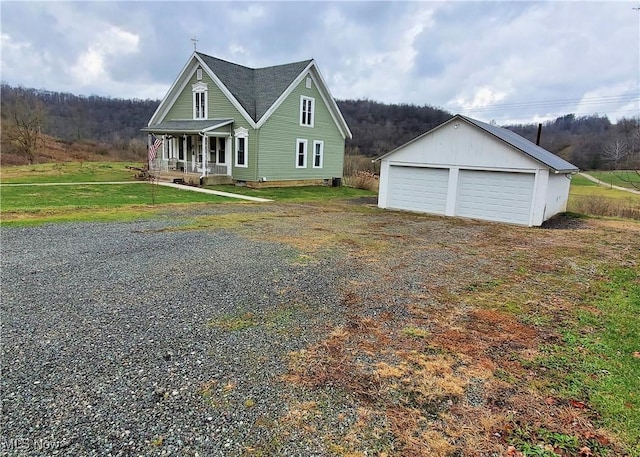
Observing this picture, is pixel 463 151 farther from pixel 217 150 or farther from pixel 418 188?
pixel 217 150

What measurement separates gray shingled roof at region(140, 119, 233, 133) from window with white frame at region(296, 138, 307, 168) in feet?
14.6

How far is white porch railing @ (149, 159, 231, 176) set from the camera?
22047mm

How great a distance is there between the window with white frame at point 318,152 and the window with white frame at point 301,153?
0.87 m

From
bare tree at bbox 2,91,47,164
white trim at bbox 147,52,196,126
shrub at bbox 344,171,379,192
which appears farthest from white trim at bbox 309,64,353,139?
bare tree at bbox 2,91,47,164

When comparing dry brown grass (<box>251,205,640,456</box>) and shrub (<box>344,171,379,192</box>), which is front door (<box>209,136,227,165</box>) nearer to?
shrub (<box>344,171,379,192</box>)

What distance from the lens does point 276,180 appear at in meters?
22.4

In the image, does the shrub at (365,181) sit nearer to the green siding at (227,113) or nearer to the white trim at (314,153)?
the white trim at (314,153)

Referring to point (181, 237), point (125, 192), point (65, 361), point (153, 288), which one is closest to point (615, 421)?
point (65, 361)

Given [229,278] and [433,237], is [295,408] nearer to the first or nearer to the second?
[229,278]

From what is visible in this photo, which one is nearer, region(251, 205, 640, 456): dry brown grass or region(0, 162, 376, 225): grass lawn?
region(251, 205, 640, 456): dry brown grass

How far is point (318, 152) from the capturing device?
25.1m

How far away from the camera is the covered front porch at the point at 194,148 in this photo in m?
20.9

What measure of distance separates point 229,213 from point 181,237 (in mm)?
4043

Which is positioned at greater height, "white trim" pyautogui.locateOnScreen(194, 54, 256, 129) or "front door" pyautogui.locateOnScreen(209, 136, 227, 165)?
"white trim" pyautogui.locateOnScreen(194, 54, 256, 129)
